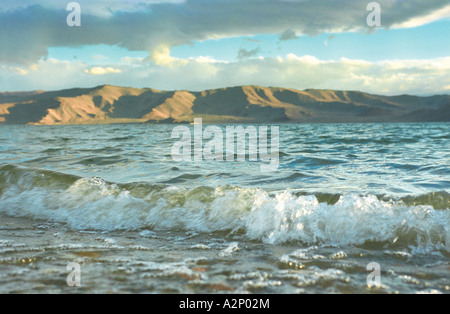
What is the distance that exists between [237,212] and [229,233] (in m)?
0.75

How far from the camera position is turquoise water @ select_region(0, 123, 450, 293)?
397 centimetres

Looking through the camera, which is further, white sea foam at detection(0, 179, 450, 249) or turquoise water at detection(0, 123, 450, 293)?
white sea foam at detection(0, 179, 450, 249)

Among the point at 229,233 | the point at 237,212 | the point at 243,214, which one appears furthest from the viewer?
the point at 237,212

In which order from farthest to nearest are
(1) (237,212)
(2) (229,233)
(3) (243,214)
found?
1. (1) (237,212)
2. (3) (243,214)
3. (2) (229,233)

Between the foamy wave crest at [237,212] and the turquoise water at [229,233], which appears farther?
the foamy wave crest at [237,212]

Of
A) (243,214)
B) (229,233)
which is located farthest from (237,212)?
(229,233)

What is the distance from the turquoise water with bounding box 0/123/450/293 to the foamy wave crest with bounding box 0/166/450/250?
25 millimetres

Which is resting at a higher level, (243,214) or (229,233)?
(243,214)

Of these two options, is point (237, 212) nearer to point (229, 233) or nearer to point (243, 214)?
point (243, 214)

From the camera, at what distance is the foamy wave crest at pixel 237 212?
18.7ft

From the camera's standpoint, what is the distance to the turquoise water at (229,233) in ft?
13.0

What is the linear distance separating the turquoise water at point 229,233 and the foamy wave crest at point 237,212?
1.0 inches

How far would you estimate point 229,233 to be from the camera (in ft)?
20.8
